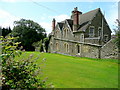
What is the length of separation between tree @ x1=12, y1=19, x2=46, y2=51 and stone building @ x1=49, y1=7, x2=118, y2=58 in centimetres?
1889

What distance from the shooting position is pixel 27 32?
151ft

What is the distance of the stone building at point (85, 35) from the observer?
18.6 m

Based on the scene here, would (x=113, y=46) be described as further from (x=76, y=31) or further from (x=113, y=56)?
A: (x=76, y=31)

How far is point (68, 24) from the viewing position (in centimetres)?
2584

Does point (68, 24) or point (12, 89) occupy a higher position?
point (68, 24)

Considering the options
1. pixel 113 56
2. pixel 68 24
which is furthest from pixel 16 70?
pixel 68 24

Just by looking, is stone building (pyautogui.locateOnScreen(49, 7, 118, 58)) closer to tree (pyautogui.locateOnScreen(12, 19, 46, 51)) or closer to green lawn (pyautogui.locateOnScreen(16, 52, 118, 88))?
green lawn (pyautogui.locateOnScreen(16, 52, 118, 88))

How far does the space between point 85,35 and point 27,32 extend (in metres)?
30.1

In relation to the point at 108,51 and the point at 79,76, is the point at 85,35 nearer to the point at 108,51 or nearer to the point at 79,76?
the point at 108,51

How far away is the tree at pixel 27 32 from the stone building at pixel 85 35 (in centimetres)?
1889

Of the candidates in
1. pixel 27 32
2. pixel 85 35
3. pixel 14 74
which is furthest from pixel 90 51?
pixel 27 32

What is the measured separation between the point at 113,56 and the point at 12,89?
55.7 ft

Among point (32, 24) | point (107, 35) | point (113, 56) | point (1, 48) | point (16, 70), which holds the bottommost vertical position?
point (113, 56)

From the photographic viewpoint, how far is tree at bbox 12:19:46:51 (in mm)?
44719
